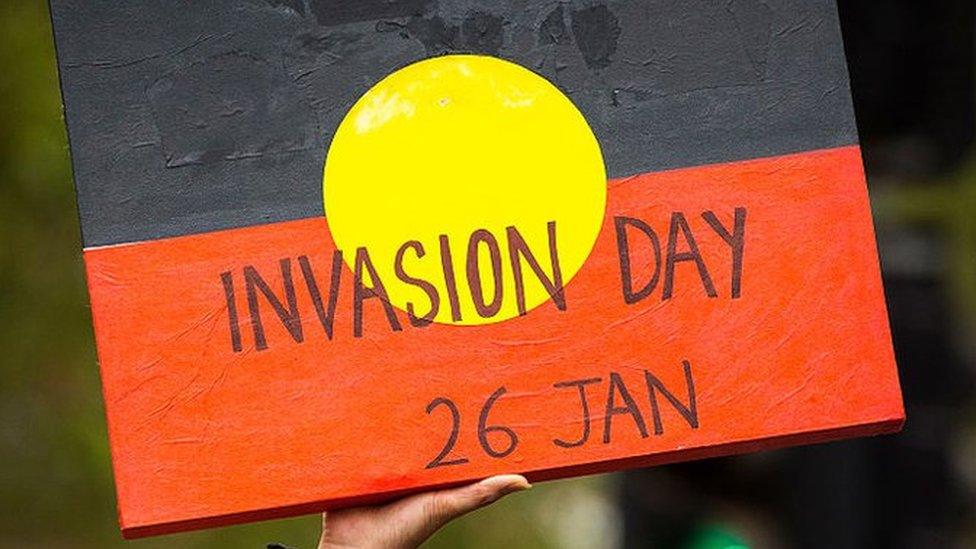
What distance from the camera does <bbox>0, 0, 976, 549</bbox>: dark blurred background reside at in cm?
389

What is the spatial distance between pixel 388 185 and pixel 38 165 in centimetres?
220

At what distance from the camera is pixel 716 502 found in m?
4.30

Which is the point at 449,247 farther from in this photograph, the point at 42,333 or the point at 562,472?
the point at 42,333

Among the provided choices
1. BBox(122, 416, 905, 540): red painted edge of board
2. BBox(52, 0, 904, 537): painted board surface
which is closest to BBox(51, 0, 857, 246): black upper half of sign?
BBox(52, 0, 904, 537): painted board surface

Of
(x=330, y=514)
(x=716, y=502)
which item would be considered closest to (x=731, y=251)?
(x=330, y=514)

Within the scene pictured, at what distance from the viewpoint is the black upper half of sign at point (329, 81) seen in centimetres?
210

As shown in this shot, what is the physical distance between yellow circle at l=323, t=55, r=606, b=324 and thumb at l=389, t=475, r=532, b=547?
0.54 ft

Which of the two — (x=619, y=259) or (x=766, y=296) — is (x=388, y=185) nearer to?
(x=619, y=259)

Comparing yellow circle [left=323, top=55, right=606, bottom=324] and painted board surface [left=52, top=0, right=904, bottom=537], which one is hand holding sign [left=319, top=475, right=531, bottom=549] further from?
yellow circle [left=323, top=55, right=606, bottom=324]

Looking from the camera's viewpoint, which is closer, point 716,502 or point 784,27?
point 784,27

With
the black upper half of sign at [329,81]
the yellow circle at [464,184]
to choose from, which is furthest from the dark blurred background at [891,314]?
the yellow circle at [464,184]

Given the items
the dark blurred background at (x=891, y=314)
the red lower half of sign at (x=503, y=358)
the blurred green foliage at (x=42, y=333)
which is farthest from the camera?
the blurred green foliage at (x=42, y=333)

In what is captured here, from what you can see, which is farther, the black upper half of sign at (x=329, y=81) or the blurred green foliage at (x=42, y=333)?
the blurred green foliage at (x=42, y=333)

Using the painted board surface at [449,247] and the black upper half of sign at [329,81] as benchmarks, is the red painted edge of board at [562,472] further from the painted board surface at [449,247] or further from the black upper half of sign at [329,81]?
the black upper half of sign at [329,81]
